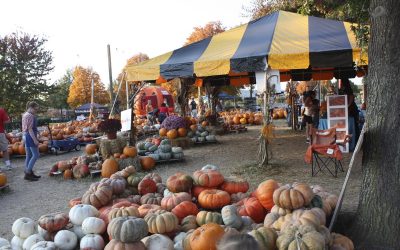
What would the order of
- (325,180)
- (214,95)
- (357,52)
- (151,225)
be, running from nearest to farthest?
(151,225) < (325,180) < (357,52) < (214,95)

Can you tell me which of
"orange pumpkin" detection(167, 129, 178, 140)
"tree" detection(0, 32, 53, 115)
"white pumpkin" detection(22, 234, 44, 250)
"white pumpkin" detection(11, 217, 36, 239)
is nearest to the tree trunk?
"white pumpkin" detection(22, 234, 44, 250)

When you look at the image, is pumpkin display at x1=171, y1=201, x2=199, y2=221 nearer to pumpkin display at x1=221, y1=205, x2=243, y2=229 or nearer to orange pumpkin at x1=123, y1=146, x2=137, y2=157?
pumpkin display at x1=221, y1=205, x2=243, y2=229

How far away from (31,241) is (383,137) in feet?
12.5

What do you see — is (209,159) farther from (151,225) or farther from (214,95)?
(214,95)

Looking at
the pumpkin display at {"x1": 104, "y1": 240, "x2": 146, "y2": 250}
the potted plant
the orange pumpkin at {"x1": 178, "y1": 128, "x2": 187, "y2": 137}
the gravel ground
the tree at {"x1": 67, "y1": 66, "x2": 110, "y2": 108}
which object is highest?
the tree at {"x1": 67, "y1": 66, "x2": 110, "y2": 108}

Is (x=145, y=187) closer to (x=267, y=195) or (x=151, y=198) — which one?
(x=151, y=198)

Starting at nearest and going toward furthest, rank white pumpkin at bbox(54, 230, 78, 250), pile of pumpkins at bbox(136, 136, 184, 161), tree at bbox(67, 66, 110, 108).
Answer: white pumpkin at bbox(54, 230, 78, 250) < pile of pumpkins at bbox(136, 136, 184, 161) < tree at bbox(67, 66, 110, 108)

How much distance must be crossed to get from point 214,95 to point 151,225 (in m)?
16.6

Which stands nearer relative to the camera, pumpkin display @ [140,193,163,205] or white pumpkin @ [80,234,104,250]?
white pumpkin @ [80,234,104,250]

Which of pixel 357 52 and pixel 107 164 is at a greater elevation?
pixel 357 52

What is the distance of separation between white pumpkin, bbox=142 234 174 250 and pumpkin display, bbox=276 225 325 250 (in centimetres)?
101

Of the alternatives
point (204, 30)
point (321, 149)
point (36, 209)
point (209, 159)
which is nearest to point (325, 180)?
point (321, 149)

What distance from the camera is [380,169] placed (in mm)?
4039

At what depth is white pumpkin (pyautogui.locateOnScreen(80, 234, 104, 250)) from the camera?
3.92 meters
